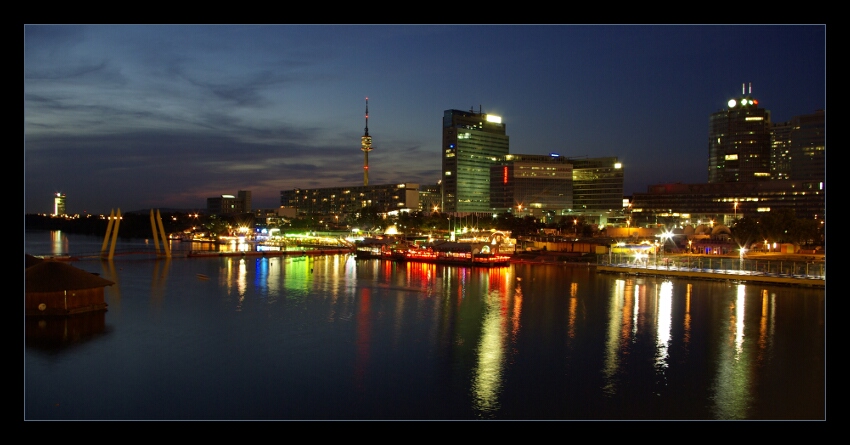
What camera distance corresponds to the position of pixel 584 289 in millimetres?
17641

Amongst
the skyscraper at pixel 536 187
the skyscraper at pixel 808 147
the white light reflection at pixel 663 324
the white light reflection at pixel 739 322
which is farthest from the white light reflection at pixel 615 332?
the skyscraper at pixel 808 147

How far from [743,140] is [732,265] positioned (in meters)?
59.6

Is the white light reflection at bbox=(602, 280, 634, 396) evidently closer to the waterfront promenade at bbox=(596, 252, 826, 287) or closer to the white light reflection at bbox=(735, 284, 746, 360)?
the white light reflection at bbox=(735, 284, 746, 360)

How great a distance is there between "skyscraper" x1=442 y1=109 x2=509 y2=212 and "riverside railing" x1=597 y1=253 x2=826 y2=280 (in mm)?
40053

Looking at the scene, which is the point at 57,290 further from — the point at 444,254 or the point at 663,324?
the point at 444,254

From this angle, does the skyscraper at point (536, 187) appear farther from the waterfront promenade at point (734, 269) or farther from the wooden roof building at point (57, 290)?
Result: the wooden roof building at point (57, 290)

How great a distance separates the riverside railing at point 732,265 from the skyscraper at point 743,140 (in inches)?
2191

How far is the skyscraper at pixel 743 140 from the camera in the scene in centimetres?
7144

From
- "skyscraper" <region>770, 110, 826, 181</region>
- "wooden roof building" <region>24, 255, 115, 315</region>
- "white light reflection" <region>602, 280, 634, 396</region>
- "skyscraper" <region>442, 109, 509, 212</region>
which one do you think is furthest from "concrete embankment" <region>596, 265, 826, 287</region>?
"skyscraper" <region>770, 110, 826, 181</region>

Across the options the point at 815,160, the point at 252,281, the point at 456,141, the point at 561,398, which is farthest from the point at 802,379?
the point at 815,160

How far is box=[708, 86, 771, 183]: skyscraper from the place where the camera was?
71.4 m

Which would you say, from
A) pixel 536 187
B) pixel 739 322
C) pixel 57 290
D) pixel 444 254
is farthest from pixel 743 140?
pixel 57 290

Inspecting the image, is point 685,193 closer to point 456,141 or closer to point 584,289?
point 456,141

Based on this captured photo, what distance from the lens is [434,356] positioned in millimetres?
9797
